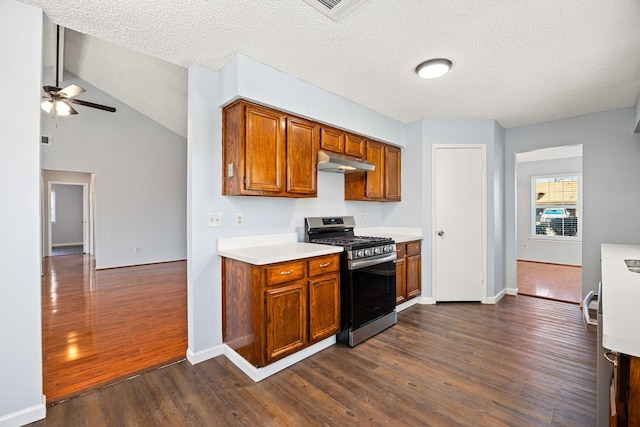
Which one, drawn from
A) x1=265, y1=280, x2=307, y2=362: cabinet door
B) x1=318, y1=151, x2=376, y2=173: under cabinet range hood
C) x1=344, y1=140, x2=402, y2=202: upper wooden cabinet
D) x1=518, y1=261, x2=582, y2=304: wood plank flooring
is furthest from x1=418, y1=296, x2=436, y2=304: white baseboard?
x1=265, y1=280, x2=307, y2=362: cabinet door

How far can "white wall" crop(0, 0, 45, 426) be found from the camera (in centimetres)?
172

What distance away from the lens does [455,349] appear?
8.73 feet

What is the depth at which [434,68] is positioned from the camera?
8.30 ft

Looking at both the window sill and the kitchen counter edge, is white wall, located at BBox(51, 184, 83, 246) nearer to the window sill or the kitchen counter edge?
the kitchen counter edge

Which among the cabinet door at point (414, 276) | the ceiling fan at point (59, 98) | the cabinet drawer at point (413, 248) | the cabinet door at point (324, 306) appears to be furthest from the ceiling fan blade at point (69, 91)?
the cabinet door at point (414, 276)

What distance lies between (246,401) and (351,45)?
2.67 m

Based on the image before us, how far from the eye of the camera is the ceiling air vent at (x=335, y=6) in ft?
5.81

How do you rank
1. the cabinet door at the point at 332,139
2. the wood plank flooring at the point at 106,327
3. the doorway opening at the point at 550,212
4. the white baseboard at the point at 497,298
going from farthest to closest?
the doorway opening at the point at 550,212 → the white baseboard at the point at 497,298 → the cabinet door at the point at 332,139 → the wood plank flooring at the point at 106,327

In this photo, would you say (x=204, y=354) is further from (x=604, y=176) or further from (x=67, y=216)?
(x=67, y=216)

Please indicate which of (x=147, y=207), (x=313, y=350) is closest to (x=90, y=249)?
(x=147, y=207)

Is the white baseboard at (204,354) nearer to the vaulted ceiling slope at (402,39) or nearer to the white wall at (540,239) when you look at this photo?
the vaulted ceiling slope at (402,39)

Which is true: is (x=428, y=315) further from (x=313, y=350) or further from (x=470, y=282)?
(x=313, y=350)

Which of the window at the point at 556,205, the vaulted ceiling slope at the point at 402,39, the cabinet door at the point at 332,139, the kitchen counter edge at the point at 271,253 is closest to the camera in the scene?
the vaulted ceiling slope at the point at 402,39

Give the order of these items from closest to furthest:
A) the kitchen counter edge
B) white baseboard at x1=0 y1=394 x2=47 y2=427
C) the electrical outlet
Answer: white baseboard at x1=0 y1=394 x2=47 y2=427 → the kitchen counter edge → the electrical outlet
